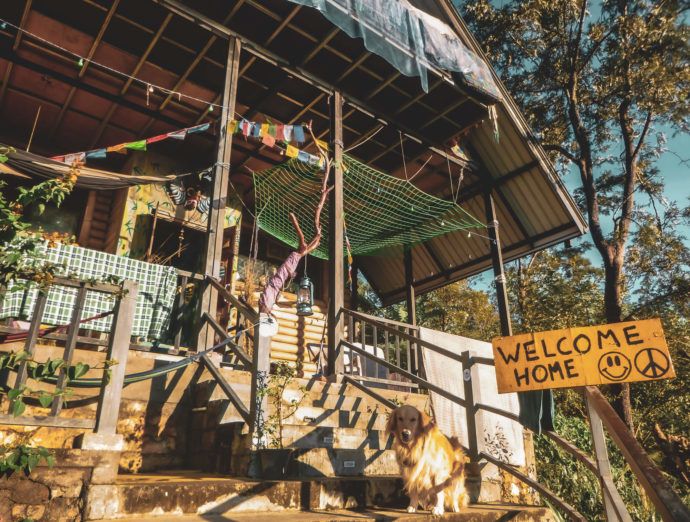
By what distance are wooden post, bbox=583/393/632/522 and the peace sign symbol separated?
36 centimetres

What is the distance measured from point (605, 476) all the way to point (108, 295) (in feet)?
15.3

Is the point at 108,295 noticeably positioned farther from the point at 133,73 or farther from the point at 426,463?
the point at 133,73

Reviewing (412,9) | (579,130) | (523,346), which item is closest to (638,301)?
(579,130)

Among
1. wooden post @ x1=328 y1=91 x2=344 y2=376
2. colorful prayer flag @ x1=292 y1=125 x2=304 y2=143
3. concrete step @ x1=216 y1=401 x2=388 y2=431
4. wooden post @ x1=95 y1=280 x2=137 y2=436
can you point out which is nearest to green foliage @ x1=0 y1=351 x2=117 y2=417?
wooden post @ x1=95 y1=280 x2=137 y2=436

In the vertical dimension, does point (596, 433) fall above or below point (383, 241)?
below

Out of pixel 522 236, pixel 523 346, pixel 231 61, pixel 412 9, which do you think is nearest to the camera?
pixel 523 346

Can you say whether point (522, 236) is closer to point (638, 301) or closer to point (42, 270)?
point (638, 301)

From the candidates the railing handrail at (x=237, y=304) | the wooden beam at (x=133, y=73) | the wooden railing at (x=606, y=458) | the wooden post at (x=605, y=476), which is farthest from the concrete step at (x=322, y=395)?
the wooden beam at (x=133, y=73)

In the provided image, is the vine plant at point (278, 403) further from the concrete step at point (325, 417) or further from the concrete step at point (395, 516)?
the concrete step at point (395, 516)

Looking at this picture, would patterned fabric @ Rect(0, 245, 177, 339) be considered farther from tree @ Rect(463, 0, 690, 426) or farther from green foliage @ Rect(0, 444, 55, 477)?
tree @ Rect(463, 0, 690, 426)

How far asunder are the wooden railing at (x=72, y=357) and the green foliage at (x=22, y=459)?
0.62 ft

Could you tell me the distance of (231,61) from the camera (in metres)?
6.71

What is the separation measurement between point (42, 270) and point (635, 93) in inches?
561

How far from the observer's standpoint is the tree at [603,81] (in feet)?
39.3
